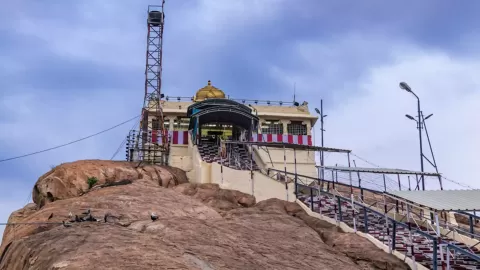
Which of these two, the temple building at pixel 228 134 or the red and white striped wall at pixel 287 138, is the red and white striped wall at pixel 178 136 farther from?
the red and white striped wall at pixel 287 138

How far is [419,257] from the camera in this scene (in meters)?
15.4

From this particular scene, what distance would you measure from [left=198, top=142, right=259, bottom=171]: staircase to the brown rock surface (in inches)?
303

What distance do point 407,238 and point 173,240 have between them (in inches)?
397

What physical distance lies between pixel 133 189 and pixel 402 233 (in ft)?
38.3

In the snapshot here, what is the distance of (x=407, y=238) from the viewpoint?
59.7 ft

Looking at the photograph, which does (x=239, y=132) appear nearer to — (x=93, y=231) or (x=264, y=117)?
(x=264, y=117)

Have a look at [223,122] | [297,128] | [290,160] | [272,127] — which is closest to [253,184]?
[290,160]

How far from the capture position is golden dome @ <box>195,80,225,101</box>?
4742 centimetres

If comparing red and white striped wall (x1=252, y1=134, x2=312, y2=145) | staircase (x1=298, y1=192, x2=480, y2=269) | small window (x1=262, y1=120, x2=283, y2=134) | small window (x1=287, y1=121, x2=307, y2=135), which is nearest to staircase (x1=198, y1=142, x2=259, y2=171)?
staircase (x1=298, y1=192, x2=480, y2=269)

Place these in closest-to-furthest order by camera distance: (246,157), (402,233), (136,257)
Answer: (136,257), (402,233), (246,157)

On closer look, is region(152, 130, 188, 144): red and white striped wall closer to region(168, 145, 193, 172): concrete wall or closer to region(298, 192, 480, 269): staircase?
region(168, 145, 193, 172): concrete wall

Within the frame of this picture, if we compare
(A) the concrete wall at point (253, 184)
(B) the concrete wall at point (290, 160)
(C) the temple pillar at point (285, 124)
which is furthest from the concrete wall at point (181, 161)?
(C) the temple pillar at point (285, 124)

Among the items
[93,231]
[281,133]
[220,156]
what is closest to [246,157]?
[220,156]

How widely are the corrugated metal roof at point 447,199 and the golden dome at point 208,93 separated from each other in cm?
3236
